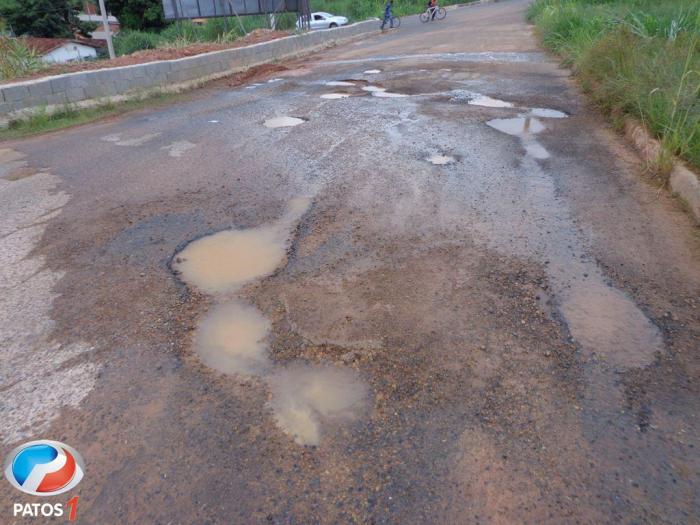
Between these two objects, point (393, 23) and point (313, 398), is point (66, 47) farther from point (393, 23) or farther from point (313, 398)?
point (313, 398)

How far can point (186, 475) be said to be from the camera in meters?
2.15

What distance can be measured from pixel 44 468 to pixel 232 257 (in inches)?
77.1

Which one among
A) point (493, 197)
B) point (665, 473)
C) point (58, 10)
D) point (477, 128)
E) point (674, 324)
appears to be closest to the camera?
point (665, 473)

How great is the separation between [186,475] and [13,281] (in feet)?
8.11

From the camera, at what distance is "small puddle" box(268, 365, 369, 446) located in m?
2.39

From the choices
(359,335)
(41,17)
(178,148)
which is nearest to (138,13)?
(41,17)

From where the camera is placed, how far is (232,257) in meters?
3.87

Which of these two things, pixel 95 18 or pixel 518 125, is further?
pixel 95 18

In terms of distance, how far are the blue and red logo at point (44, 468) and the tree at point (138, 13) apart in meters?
42.9

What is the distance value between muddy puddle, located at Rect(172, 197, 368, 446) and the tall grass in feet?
25.7

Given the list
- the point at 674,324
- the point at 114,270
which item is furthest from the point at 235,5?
the point at 674,324

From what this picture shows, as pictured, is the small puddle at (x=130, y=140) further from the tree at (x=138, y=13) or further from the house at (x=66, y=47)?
the tree at (x=138, y=13)

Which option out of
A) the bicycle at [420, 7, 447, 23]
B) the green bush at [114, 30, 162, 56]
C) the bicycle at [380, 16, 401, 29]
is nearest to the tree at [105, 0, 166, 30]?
the green bush at [114, 30, 162, 56]

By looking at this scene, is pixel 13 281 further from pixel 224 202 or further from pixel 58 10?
pixel 58 10
